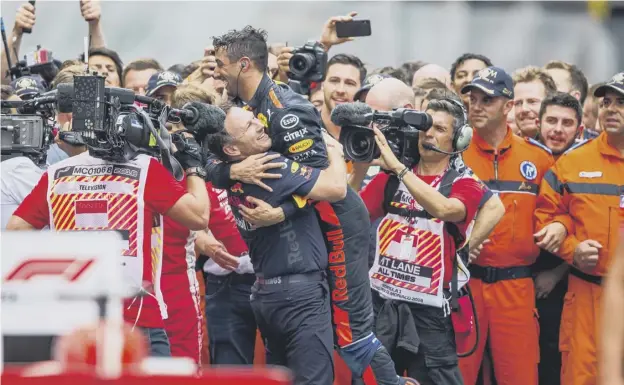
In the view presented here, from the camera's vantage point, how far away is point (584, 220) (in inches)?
300

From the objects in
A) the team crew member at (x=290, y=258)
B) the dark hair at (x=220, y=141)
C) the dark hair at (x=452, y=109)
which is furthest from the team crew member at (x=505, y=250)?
the dark hair at (x=220, y=141)

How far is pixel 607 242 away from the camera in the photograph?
7547 millimetres

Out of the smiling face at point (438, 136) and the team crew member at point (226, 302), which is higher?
the smiling face at point (438, 136)

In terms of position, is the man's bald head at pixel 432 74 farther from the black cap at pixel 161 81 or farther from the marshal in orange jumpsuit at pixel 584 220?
the marshal in orange jumpsuit at pixel 584 220

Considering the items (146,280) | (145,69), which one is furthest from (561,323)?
(145,69)

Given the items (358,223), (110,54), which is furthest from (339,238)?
(110,54)

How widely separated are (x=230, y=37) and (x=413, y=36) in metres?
7.64

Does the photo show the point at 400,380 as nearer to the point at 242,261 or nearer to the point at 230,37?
the point at 242,261

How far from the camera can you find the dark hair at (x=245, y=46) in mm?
6348

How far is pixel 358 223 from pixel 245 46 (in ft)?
3.64

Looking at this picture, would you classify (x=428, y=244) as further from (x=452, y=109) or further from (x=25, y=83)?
(x=25, y=83)

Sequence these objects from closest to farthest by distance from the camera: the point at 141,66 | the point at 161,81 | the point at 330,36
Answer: the point at 330,36 < the point at 161,81 < the point at 141,66

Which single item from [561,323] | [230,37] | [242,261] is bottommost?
[561,323]

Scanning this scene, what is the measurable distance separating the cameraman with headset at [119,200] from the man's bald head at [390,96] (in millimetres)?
2059
